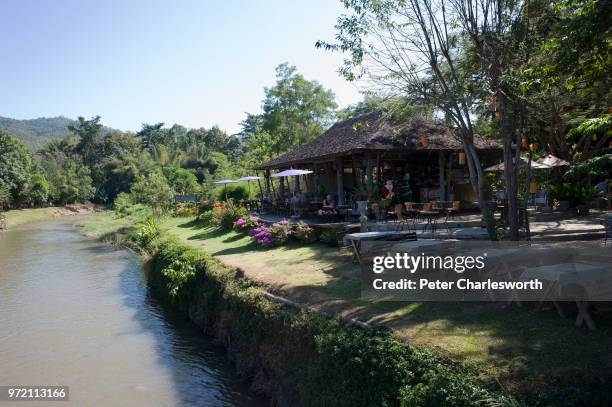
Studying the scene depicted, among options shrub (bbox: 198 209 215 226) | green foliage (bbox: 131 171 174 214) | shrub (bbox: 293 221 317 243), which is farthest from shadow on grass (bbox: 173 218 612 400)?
green foliage (bbox: 131 171 174 214)

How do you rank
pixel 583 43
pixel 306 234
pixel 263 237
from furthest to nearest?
pixel 263 237 < pixel 306 234 < pixel 583 43

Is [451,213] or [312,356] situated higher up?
[451,213]

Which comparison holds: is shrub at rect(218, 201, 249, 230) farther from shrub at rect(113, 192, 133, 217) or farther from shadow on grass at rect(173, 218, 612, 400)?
shrub at rect(113, 192, 133, 217)

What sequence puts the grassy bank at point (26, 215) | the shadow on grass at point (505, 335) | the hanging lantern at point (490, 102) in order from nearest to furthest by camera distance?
the shadow on grass at point (505, 335) → the hanging lantern at point (490, 102) → the grassy bank at point (26, 215)

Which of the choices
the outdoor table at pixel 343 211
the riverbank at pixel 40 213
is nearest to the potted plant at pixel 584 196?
the outdoor table at pixel 343 211

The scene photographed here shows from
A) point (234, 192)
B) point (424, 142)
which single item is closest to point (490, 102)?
point (424, 142)

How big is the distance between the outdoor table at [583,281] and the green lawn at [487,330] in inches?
8.7

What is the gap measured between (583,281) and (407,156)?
12665 mm

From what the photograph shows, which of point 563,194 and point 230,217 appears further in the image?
point 230,217

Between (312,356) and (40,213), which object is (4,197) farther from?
(312,356)

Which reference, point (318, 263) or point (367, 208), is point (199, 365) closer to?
point (318, 263)

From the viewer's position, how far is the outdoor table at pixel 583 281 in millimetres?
5582

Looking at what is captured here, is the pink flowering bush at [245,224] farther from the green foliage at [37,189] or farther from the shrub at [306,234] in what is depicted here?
the green foliage at [37,189]

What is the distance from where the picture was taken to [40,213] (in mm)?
46781
